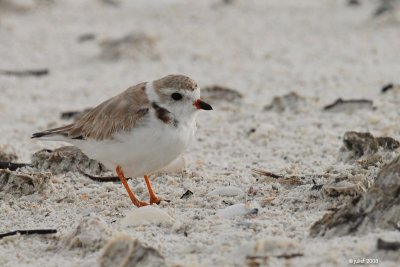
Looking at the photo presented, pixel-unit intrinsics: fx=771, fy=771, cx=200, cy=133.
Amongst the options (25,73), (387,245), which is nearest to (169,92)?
(387,245)

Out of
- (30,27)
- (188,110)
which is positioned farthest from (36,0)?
(188,110)

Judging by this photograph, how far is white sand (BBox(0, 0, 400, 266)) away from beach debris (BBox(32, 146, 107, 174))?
17 centimetres

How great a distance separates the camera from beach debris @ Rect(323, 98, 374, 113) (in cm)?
706

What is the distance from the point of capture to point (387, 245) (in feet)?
11.2

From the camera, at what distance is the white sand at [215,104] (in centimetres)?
404

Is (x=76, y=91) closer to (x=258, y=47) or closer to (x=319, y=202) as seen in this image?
(x=258, y=47)

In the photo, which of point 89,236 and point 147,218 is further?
point 147,218

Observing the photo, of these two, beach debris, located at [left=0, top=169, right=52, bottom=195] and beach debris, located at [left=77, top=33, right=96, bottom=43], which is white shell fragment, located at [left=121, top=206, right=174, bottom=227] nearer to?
beach debris, located at [left=0, top=169, right=52, bottom=195]

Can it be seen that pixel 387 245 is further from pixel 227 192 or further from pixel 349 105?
pixel 349 105

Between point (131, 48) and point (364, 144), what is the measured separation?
201 inches

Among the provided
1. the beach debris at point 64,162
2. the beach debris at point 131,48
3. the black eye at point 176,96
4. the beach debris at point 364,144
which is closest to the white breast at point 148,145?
the black eye at point 176,96

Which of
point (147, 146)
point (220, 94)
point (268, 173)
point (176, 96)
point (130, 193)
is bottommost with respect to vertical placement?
point (130, 193)

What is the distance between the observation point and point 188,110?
480 cm

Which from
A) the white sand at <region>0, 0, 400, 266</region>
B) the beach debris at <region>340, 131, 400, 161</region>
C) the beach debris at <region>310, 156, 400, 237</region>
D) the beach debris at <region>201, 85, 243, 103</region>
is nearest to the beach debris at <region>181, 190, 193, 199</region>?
the white sand at <region>0, 0, 400, 266</region>
